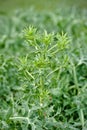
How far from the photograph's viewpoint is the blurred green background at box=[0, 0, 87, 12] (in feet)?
15.1

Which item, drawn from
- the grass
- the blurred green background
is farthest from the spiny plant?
the blurred green background

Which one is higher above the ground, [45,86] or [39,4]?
[39,4]

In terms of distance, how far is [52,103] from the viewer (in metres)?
2.08

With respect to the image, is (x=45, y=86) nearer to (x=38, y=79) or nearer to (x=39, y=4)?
(x=38, y=79)

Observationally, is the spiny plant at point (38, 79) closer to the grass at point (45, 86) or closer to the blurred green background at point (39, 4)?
the grass at point (45, 86)

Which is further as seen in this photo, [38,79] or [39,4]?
[39,4]

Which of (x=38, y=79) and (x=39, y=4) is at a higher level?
(x=39, y=4)

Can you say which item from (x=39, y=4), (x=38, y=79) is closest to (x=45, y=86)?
(x=38, y=79)

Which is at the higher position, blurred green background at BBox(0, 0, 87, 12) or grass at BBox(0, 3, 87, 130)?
blurred green background at BBox(0, 0, 87, 12)

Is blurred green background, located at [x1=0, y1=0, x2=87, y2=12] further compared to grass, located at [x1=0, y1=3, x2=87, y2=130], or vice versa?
blurred green background, located at [x1=0, y1=0, x2=87, y2=12]

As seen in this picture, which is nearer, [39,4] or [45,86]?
[45,86]

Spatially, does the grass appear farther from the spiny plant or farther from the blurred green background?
the blurred green background

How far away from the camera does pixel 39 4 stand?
4742 mm

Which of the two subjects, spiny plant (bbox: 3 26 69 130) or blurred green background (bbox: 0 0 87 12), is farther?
blurred green background (bbox: 0 0 87 12)
